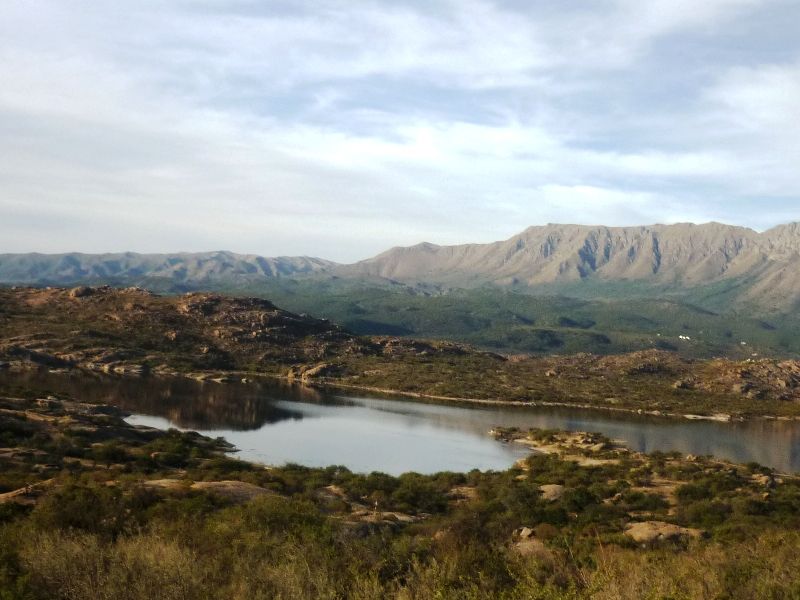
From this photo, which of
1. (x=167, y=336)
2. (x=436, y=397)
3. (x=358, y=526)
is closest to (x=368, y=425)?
(x=436, y=397)

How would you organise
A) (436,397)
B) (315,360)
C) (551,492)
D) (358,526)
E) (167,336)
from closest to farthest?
(358,526) → (551,492) → (436,397) → (167,336) → (315,360)

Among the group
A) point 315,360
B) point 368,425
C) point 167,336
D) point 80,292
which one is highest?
point 80,292

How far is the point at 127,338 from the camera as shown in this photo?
120 meters

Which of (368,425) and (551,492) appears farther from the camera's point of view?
(368,425)

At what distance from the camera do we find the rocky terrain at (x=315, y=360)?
110 metres

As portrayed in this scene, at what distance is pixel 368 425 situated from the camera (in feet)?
254

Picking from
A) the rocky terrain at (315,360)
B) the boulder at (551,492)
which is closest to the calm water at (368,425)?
the rocky terrain at (315,360)

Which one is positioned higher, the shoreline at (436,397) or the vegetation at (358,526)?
the vegetation at (358,526)

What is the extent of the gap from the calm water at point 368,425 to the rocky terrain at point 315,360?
36.9 feet

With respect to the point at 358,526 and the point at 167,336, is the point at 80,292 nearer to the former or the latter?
the point at 167,336

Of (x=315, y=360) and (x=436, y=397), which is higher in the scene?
(x=315, y=360)

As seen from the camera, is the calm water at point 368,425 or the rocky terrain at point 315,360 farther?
the rocky terrain at point 315,360

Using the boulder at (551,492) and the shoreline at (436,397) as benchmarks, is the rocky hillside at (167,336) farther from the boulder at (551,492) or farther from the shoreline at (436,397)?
the boulder at (551,492)

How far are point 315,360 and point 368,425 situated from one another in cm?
5755
